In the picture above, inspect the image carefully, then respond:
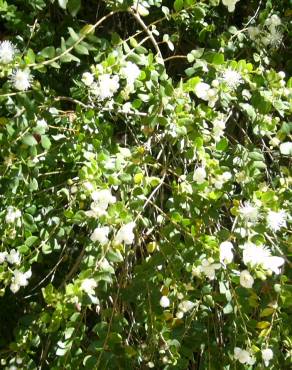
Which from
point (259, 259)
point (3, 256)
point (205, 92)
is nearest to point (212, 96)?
point (205, 92)

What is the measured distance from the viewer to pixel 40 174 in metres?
1.54

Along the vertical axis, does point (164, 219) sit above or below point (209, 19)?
below

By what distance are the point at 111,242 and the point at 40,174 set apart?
0.36 meters

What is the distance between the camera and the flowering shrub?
1.29 metres

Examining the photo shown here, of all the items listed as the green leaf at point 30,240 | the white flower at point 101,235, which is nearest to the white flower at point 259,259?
the white flower at point 101,235

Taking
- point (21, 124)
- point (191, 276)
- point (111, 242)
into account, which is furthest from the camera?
Result: point (191, 276)

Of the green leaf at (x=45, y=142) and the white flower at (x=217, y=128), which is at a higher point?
the white flower at (x=217, y=128)

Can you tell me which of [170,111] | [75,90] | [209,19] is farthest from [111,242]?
[209,19]

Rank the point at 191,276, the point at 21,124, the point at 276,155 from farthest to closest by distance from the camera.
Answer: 1. the point at 276,155
2. the point at 191,276
3. the point at 21,124

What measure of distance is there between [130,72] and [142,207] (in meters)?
0.31

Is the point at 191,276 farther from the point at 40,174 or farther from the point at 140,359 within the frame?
the point at 40,174

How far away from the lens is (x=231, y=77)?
4.60ft

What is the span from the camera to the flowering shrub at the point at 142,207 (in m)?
1.29

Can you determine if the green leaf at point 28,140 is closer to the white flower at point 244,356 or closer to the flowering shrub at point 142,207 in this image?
the flowering shrub at point 142,207
